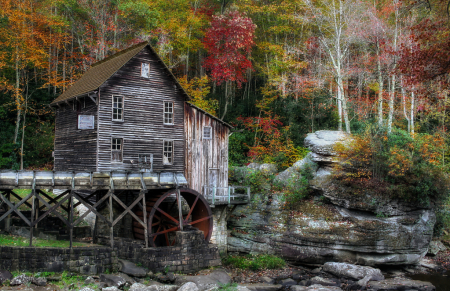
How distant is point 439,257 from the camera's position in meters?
19.4

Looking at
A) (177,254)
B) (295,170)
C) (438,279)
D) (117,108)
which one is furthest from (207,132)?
(438,279)

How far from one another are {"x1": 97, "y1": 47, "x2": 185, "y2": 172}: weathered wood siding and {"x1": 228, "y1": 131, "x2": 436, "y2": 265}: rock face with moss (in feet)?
19.8

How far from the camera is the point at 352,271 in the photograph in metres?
15.4

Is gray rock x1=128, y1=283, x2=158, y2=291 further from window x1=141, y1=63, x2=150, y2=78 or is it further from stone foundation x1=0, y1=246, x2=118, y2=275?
window x1=141, y1=63, x2=150, y2=78

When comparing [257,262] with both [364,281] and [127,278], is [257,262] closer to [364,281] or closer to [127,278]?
→ [364,281]

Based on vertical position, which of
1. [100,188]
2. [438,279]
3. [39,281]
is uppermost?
[100,188]

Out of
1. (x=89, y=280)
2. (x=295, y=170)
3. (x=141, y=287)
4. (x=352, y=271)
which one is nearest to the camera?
(x=141, y=287)

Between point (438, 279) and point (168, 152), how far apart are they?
14628 mm

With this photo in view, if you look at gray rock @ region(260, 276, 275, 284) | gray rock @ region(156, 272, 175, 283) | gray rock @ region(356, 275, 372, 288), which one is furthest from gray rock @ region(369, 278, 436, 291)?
gray rock @ region(156, 272, 175, 283)

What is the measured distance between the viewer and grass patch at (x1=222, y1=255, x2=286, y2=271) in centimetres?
1673

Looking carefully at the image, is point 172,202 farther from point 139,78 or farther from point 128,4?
point 128,4

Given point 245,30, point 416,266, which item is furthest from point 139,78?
point 416,266

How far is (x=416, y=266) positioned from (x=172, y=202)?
13.0 m

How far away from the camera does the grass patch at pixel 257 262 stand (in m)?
16.7
